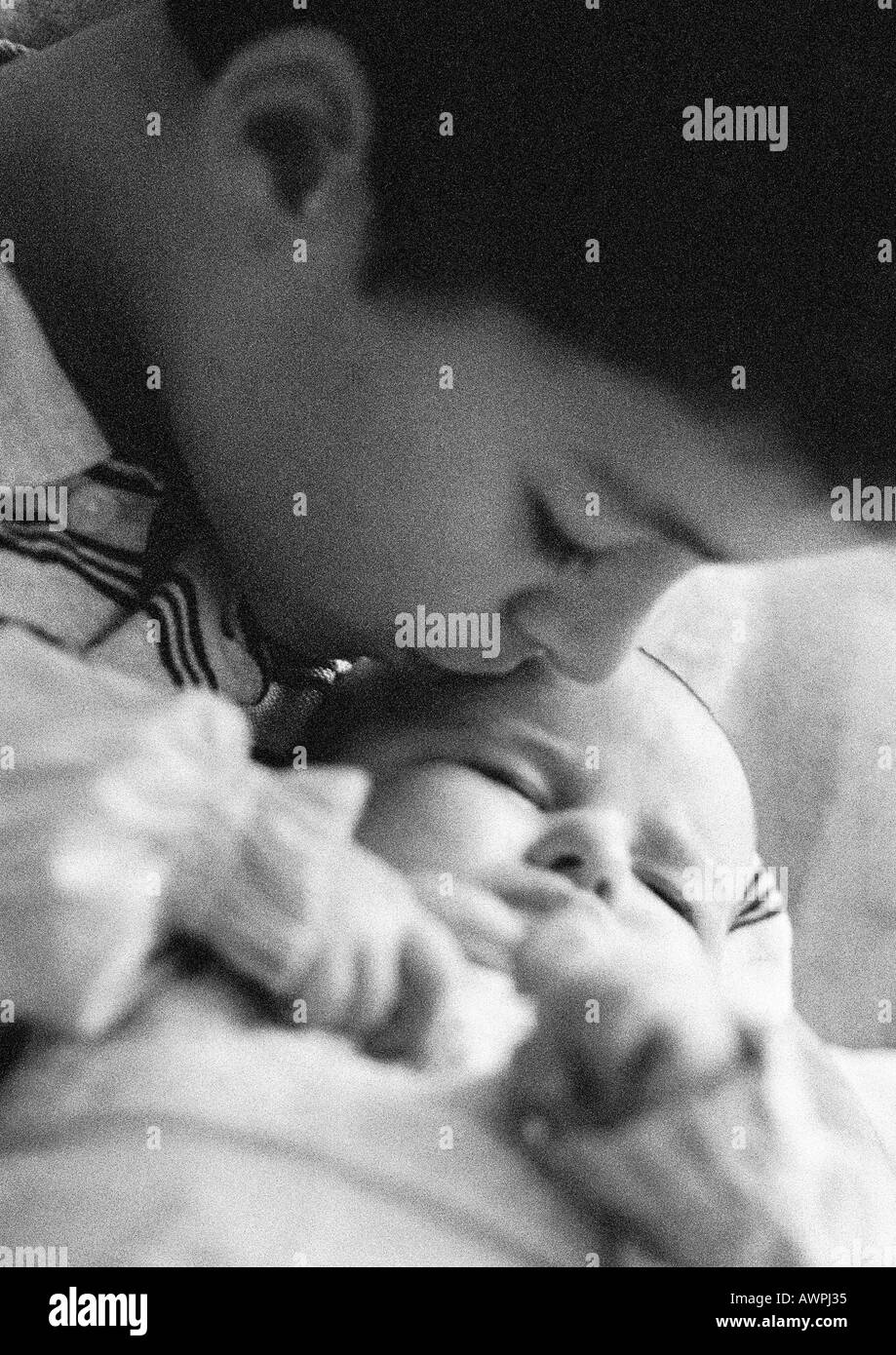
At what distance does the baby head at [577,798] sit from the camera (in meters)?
0.49

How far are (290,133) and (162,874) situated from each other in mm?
224

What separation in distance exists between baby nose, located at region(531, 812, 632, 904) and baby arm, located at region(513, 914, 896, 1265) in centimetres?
3

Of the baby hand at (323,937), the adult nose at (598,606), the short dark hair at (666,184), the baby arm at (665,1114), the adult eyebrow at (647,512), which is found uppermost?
the short dark hair at (666,184)

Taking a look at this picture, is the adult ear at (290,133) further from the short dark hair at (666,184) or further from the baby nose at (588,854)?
the baby nose at (588,854)

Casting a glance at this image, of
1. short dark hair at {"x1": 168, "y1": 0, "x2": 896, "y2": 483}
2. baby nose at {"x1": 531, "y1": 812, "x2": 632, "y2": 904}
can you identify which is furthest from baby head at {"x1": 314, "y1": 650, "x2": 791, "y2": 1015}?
short dark hair at {"x1": 168, "y1": 0, "x2": 896, "y2": 483}

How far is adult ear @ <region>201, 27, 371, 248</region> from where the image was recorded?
494 millimetres

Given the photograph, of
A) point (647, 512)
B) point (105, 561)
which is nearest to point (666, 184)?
point (647, 512)

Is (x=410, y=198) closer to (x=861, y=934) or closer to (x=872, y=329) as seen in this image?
(x=872, y=329)

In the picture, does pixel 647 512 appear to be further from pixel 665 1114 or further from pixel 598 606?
pixel 665 1114

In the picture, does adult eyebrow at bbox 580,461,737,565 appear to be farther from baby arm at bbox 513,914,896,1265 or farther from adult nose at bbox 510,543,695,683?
baby arm at bbox 513,914,896,1265

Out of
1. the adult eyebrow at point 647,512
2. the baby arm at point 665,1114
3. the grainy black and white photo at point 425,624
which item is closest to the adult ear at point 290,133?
the grainy black and white photo at point 425,624

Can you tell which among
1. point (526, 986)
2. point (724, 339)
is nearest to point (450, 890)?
point (526, 986)

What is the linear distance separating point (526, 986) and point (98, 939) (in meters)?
0.12

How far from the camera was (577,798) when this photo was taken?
1.71 feet
